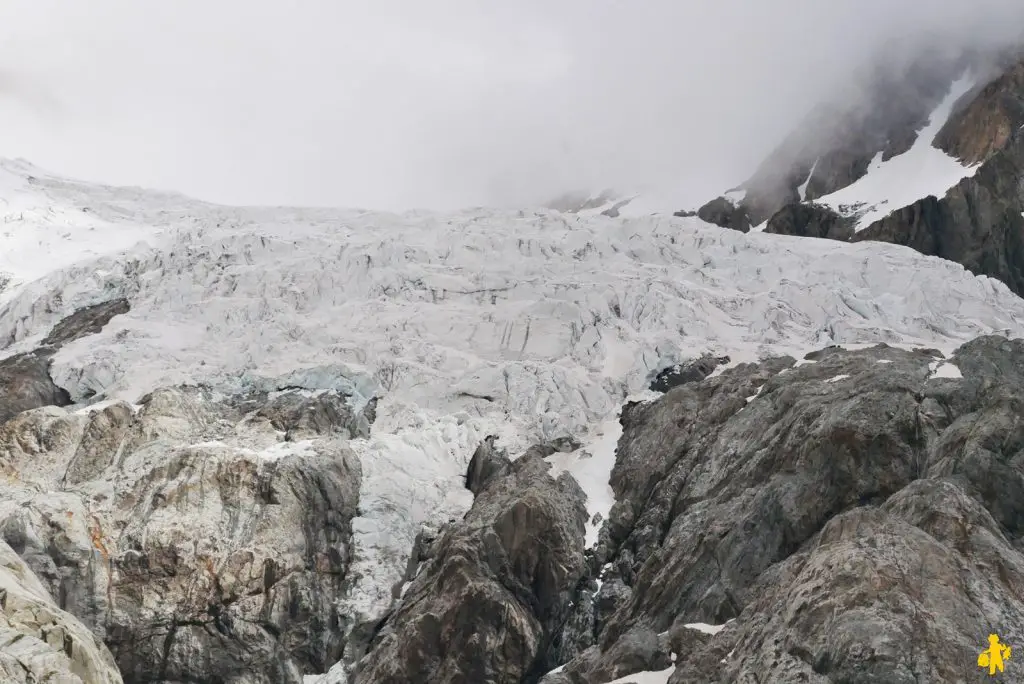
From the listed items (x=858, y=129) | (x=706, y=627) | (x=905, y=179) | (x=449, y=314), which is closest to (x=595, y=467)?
(x=706, y=627)

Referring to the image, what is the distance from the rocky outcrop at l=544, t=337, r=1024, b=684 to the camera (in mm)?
20375

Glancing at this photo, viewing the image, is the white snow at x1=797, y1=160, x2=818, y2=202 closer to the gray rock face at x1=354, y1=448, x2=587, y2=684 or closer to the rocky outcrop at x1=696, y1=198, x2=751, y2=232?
the rocky outcrop at x1=696, y1=198, x2=751, y2=232

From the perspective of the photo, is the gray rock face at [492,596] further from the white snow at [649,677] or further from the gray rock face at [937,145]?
the gray rock face at [937,145]

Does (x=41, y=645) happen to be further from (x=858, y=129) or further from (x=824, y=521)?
(x=858, y=129)

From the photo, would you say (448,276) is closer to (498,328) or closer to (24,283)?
(498,328)

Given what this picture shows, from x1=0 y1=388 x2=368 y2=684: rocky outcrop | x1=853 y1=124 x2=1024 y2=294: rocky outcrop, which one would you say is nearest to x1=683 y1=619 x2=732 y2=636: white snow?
x1=0 y1=388 x2=368 y2=684: rocky outcrop

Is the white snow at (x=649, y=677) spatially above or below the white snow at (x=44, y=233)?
below

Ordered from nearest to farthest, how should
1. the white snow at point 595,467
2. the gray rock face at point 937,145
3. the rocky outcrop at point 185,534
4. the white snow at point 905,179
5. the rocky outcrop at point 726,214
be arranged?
the rocky outcrop at point 185,534 < the white snow at point 595,467 < the gray rock face at point 937,145 < the white snow at point 905,179 < the rocky outcrop at point 726,214

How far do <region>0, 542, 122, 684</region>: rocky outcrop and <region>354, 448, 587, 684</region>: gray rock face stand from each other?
10.1 m

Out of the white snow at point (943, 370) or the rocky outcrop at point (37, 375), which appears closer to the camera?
the white snow at point (943, 370)

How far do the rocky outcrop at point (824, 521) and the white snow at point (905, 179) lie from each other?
41.2m

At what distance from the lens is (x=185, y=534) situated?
35.8 m

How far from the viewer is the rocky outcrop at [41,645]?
70.5 ft

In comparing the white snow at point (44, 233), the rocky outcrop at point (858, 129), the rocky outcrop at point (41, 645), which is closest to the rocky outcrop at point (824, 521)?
the rocky outcrop at point (41, 645)
